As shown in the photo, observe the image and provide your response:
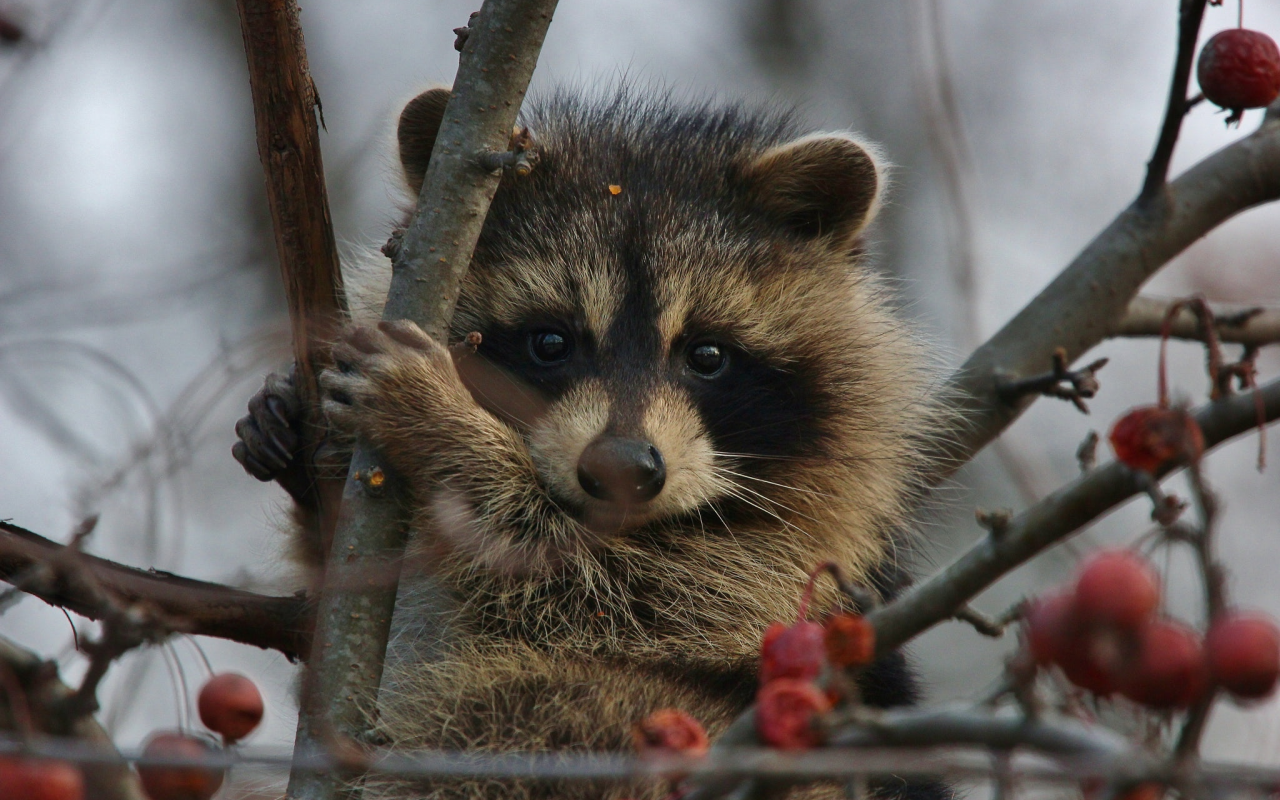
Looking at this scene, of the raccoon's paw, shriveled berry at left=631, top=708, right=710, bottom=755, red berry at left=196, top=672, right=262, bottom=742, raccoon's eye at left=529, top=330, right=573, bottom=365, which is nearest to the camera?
shriveled berry at left=631, top=708, right=710, bottom=755

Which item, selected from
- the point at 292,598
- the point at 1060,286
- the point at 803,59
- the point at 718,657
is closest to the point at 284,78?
the point at 292,598

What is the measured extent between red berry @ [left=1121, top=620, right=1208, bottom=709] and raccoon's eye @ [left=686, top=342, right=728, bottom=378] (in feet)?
7.28

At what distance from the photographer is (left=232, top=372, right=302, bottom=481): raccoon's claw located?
325 centimetres

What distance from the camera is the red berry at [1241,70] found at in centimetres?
249

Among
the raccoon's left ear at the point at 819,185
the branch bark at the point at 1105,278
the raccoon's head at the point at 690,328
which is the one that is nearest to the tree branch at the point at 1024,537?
the raccoon's head at the point at 690,328

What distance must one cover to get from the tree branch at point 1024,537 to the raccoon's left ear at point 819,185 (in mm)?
2316

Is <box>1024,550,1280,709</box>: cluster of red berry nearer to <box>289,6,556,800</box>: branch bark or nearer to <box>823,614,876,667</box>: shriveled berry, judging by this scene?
<box>823,614,876,667</box>: shriveled berry

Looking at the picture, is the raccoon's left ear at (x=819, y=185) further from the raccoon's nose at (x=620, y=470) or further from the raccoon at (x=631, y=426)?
the raccoon's nose at (x=620, y=470)

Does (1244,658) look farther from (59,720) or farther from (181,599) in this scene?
(181,599)

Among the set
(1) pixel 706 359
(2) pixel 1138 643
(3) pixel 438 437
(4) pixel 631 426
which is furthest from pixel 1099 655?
(1) pixel 706 359

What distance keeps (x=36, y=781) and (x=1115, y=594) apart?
1180 millimetres

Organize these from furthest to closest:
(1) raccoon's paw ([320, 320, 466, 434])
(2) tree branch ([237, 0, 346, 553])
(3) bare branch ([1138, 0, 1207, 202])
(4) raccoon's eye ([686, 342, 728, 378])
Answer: (4) raccoon's eye ([686, 342, 728, 378]), (1) raccoon's paw ([320, 320, 466, 434]), (2) tree branch ([237, 0, 346, 553]), (3) bare branch ([1138, 0, 1207, 202])

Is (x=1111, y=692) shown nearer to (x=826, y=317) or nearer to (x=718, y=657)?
(x=718, y=657)

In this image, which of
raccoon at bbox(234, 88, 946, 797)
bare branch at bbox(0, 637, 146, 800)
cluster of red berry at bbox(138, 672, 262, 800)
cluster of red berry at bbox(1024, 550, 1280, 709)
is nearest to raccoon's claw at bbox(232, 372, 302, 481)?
raccoon at bbox(234, 88, 946, 797)
